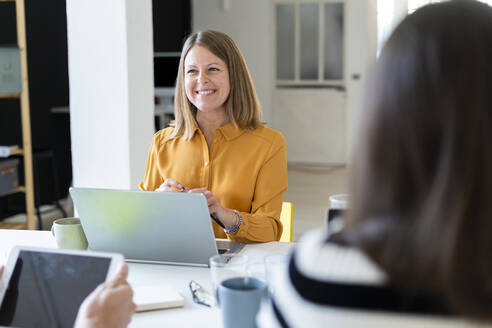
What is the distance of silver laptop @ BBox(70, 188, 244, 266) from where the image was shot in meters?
1.40

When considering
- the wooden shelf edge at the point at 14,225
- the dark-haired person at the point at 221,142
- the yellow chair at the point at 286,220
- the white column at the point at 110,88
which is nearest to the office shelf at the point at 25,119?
the wooden shelf edge at the point at 14,225

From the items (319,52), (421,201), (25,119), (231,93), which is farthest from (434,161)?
(319,52)

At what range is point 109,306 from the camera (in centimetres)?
96

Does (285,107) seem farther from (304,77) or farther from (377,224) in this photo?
(377,224)

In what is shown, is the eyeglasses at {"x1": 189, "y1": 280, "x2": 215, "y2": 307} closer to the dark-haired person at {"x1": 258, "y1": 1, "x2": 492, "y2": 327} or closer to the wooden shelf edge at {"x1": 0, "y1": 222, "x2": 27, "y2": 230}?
the dark-haired person at {"x1": 258, "y1": 1, "x2": 492, "y2": 327}

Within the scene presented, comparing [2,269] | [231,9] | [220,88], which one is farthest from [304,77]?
[2,269]

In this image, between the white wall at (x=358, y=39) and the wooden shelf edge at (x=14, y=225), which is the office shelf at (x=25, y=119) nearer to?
the wooden shelf edge at (x=14, y=225)

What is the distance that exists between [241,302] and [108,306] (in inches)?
9.0

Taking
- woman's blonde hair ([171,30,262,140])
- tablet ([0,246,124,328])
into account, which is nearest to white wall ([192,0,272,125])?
woman's blonde hair ([171,30,262,140])

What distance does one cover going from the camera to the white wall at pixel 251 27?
7.58 metres

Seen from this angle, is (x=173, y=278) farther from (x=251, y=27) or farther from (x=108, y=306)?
(x=251, y=27)

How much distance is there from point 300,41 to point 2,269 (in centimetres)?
680

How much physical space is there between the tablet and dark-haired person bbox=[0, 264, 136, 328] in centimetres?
4

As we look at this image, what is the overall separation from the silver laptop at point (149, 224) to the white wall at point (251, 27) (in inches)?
246
